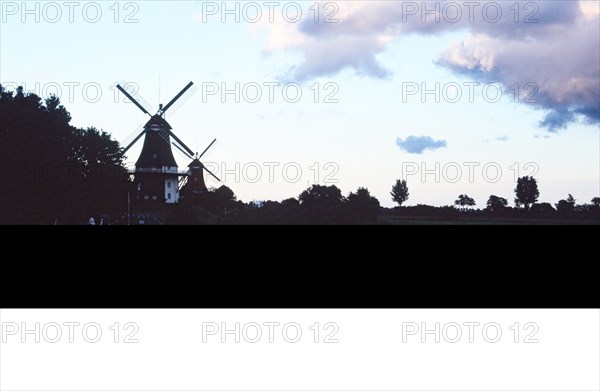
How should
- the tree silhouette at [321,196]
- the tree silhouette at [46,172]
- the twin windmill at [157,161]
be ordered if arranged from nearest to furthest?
the tree silhouette at [46,172] → the tree silhouette at [321,196] → the twin windmill at [157,161]

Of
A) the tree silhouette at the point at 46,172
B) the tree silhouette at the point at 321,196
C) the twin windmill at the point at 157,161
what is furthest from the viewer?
the twin windmill at the point at 157,161

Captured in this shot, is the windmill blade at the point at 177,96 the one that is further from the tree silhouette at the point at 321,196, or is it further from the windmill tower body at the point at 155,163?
the tree silhouette at the point at 321,196

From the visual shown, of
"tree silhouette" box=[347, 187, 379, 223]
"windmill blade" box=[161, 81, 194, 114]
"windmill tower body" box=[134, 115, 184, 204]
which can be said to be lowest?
"tree silhouette" box=[347, 187, 379, 223]

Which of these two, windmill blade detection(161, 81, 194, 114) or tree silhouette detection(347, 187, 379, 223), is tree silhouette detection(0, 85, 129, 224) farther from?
tree silhouette detection(347, 187, 379, 223)

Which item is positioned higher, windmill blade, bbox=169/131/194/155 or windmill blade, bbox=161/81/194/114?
windmill blade, bbox=161/81/194/114

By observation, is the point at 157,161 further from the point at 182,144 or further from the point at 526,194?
the point at 526,194

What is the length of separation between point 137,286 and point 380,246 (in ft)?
12.1

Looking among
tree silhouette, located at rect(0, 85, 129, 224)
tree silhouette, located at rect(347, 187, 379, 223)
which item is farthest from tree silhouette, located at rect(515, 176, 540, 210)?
tree silhouette, located at rect(0, 85, 129, 224)

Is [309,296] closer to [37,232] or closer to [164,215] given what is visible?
[37,232]

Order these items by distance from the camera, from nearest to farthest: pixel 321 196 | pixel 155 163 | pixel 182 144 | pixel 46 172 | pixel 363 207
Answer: pixel 46 172 < pixel 321 196 < pixel 363 207 < pixel 155 163 < pixel 182 144

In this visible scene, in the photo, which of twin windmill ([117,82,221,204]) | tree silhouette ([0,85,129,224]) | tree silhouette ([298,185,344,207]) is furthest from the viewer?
twin windmill ([117,82,221,204])

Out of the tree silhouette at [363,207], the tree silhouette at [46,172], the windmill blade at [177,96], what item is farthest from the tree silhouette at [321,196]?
the windmill blade at [177,96]

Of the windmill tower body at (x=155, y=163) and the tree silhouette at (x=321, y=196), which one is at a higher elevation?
the windmill tower body at (x=155, y=163)

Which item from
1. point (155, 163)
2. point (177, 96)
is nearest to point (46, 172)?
point (155, 163)
